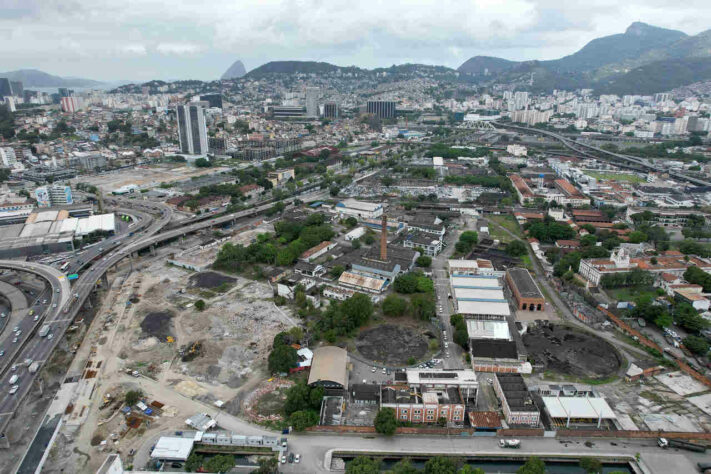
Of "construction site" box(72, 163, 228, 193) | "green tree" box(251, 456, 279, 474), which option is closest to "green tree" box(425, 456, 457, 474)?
"green tree" box(251, 456, 279, 474)

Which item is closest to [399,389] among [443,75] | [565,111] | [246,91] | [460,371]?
[460,371]

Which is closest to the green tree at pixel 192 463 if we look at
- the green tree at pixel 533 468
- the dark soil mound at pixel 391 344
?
the dark soil mound at pixel 391 344

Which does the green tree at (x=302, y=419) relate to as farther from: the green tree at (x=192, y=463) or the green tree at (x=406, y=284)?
the green tree at (x=406, y=284)

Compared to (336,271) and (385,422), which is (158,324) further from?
(385,422)

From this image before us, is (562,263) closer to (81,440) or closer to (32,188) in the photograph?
(81,440)

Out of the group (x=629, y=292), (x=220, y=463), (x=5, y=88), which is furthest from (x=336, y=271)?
(x=5, y=88)
